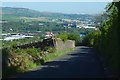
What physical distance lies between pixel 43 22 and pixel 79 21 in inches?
1520

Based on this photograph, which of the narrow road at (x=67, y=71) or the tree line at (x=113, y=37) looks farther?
the narrow road at (x=67, y=71)

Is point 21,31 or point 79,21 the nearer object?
point 21,31

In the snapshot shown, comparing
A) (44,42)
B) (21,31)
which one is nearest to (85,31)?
(44,42)

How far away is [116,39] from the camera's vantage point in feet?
55.8

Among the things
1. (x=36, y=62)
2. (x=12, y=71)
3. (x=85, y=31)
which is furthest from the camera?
(x=85, y=31)

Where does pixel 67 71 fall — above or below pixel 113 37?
below

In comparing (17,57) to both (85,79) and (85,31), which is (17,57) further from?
(85,31)

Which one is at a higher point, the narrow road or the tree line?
the tree line

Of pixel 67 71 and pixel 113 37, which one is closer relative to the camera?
pixel 113 37

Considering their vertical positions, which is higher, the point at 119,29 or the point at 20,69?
the point at 119,29

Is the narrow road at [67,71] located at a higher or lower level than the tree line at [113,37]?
lower

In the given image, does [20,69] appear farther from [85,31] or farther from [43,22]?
[85,31]

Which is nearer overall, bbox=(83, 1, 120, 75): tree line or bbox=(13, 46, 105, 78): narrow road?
bbox=(83, 1, 120, 75): tree line

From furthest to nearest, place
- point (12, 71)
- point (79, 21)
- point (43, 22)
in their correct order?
point (79, 21), point (43, 22), point (12, 71)
